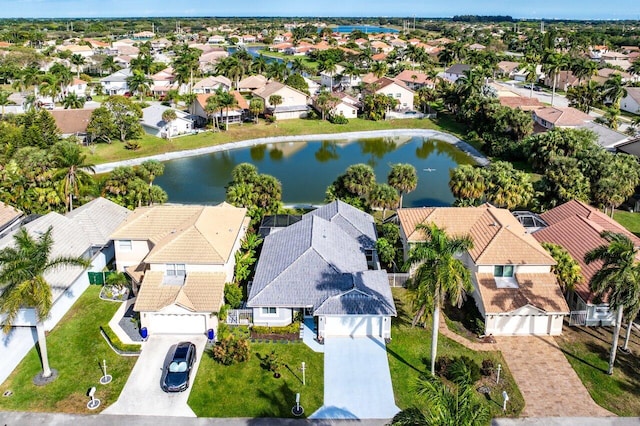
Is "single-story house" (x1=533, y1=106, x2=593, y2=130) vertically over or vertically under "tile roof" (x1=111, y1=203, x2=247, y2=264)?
over

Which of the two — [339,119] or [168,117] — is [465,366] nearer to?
[168,117]

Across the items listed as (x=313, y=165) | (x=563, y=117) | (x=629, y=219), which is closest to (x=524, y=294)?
(x=629, y=219)

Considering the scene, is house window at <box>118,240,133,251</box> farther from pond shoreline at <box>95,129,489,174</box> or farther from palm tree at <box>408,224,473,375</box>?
pond shoreline at <box>95,129,489,174</box>

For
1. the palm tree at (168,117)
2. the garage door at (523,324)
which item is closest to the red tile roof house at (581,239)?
the garage door at (523,324)

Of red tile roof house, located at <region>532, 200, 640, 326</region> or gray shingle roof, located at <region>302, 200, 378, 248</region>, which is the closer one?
red tile roof house, located at <region>532, 200, 640, 326</region>

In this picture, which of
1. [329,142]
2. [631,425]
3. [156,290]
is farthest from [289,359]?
[329,142]

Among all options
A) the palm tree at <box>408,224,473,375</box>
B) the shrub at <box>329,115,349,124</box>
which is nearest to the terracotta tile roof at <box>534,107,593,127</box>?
the shrub at <box>329,115,349,124</box>
